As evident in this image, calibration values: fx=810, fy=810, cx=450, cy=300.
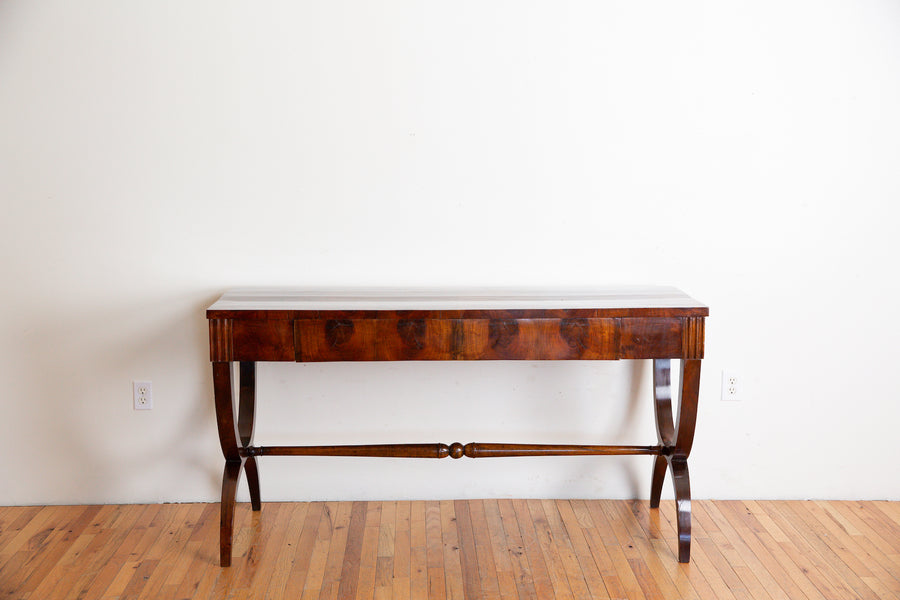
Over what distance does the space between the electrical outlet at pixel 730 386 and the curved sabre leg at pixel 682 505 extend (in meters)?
0.42

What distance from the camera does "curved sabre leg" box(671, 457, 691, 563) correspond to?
2.40m

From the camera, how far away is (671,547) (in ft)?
8.21

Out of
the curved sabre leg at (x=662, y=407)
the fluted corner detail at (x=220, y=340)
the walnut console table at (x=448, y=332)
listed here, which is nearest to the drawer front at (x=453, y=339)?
the walnut console table at (x=448, y=332)

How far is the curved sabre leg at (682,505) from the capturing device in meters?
2.40

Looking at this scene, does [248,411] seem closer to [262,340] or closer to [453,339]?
[262,340]

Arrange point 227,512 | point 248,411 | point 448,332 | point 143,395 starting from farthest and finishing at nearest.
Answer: point 143,395 → point 248,411 → point 227,512 → point 448,332

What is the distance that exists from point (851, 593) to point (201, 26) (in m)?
2.56

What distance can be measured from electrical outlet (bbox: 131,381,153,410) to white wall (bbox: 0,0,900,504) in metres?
0.03

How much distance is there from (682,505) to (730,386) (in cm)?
56

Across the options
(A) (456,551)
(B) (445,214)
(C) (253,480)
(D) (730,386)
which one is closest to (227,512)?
(C) (253,480)

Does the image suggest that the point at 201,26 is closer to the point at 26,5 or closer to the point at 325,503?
the point at 26,5

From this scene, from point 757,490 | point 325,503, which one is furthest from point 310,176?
point 757,490

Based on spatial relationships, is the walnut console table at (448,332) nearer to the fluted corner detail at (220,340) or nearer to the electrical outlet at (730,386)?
the fluted corner detail at (220,340)

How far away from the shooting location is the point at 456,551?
2.46 metres
